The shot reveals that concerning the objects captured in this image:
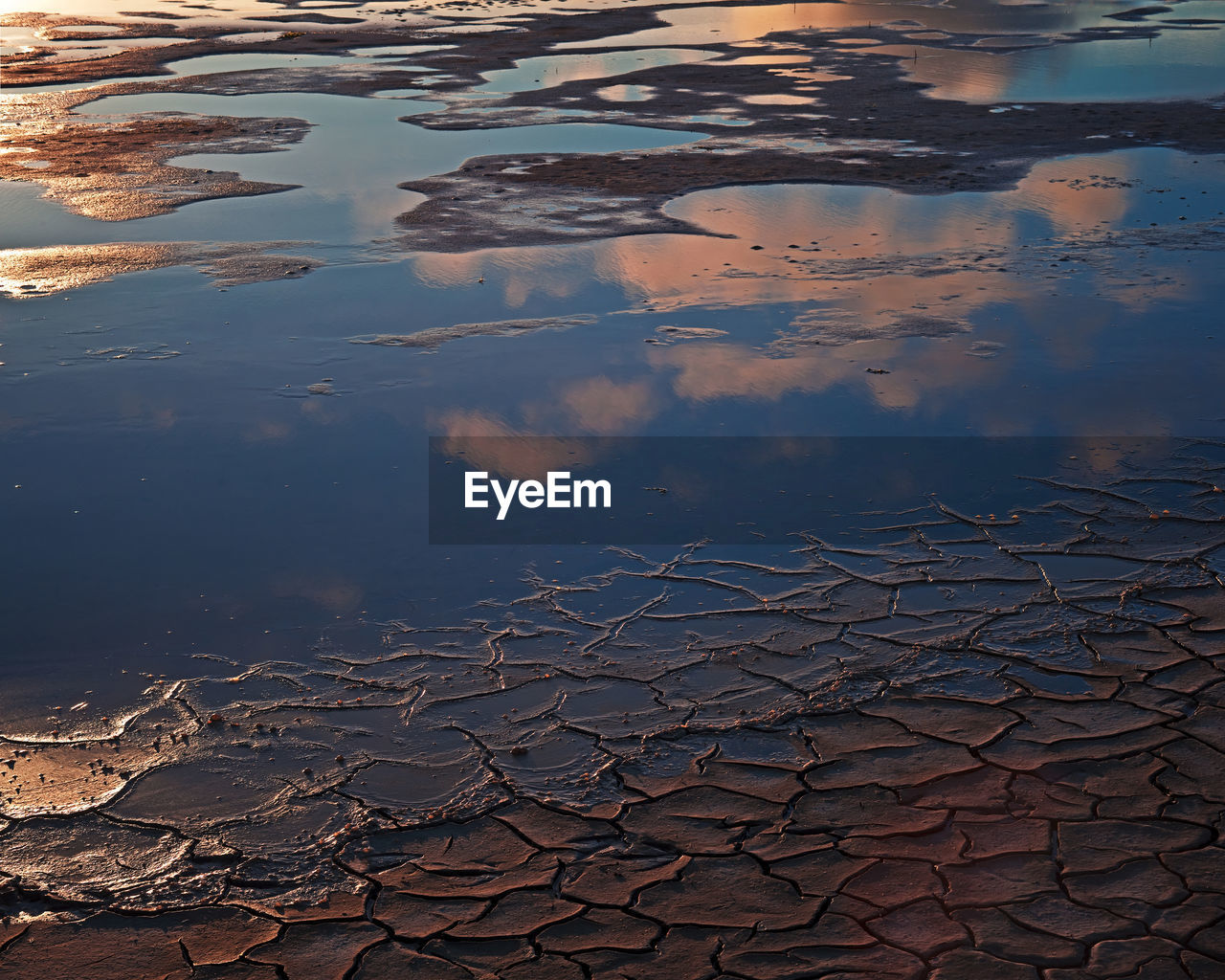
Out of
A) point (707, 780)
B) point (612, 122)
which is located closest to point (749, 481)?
point (707, 780)

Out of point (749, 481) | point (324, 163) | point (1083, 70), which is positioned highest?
point (1083, 70)

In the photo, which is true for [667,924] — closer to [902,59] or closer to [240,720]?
[240,720]

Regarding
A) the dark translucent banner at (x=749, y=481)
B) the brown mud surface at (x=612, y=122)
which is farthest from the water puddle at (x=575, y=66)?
the dark translucent banner at (x=749, y=481)

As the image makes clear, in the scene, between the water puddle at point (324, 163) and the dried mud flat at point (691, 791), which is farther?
the water puddle at point (324, 163)

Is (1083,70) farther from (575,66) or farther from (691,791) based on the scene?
(691,791)

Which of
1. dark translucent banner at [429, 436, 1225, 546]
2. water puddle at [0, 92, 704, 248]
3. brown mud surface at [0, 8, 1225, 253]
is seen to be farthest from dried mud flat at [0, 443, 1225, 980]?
water puddle at [0, 92, 704, 248]

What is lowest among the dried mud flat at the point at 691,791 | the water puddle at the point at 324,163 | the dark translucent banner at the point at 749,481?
the dried mud flat at the point at 691,791

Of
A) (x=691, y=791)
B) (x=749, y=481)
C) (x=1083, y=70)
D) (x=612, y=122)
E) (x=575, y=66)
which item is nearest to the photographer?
(x=691, y=791)

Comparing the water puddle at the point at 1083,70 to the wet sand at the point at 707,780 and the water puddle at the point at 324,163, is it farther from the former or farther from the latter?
the wet sand at the point at 707,780

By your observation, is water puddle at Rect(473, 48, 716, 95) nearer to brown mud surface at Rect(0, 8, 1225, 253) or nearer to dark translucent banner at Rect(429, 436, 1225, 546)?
brown mud surface at Rect(0, 8, 1225, 253)

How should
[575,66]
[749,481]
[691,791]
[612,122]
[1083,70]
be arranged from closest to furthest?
[691,791], [749,481], [612,122], [1083,70], [575,66]
